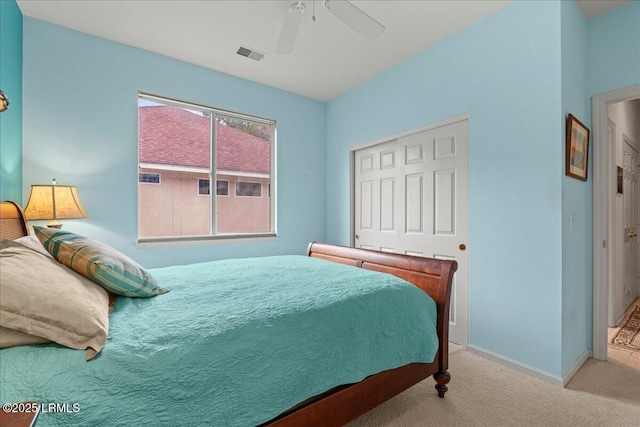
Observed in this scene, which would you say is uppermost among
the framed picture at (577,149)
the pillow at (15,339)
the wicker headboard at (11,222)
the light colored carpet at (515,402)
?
the framed picture at (577,149)

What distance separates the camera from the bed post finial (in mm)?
1793

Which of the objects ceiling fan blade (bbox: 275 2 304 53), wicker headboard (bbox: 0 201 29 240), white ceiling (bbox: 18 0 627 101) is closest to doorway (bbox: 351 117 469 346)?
white ceiling (bbox: 18 0 627 101)

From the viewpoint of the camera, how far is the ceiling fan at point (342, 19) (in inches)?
72.1

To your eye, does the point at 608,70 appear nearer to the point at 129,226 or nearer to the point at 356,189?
the point at 356,189

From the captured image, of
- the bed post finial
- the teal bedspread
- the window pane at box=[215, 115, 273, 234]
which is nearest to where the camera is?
the teal bedspread

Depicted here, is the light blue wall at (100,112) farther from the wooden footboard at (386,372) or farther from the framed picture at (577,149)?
the framed picture at (577,149)

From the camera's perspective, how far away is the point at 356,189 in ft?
12.5

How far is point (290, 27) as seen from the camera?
2.03 m

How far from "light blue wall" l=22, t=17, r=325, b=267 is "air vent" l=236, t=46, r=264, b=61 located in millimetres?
538

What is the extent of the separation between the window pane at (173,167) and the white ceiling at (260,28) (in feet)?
2.05

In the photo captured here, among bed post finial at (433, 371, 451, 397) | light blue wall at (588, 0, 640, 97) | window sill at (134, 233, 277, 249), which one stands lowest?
bed post finial at (433, 371, 451, 397)

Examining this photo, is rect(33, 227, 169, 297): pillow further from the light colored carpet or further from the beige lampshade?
the light colored carpet

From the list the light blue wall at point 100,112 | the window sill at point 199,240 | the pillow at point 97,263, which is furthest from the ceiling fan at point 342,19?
the window sill at point 199,240

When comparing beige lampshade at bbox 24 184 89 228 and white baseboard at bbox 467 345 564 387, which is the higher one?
beige lampshade at bbox 24 184 89 228
